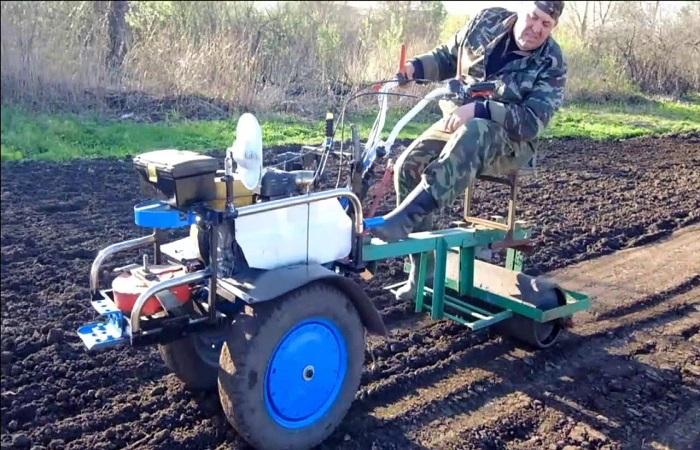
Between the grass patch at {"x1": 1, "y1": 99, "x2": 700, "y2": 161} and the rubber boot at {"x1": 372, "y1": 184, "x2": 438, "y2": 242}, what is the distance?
255cm

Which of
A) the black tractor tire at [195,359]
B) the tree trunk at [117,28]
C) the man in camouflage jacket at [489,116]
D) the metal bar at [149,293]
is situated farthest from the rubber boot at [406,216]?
the tree trunk at [117,28]

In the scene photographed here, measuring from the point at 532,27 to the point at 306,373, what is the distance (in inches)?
91.2

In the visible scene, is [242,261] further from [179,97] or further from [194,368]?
[179,97]

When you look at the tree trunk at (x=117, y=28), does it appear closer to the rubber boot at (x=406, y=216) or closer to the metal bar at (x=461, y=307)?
the rubber boot at (x=406, y=216)

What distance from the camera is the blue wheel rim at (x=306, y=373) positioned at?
121 inches

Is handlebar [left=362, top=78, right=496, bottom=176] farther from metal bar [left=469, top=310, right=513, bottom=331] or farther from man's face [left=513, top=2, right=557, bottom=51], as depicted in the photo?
metal bar [left=469, top=310, right=513, bottom=331]

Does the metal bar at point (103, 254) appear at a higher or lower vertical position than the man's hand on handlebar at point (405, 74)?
lower

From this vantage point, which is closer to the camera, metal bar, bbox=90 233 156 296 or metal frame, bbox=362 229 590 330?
metal bar, bbox=90 233 156 296

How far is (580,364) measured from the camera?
4.34 meters

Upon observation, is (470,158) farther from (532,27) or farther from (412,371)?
(412,371)

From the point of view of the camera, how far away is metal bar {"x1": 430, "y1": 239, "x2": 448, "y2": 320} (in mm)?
4098

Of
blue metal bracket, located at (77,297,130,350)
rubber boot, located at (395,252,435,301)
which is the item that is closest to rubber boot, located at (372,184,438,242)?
rubber boot, located at (395,252,435,301)

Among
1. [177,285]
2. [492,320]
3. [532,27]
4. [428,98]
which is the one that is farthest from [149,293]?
[532,27]

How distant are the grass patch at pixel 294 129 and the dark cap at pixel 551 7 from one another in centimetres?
308
